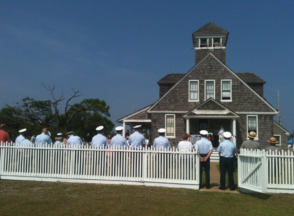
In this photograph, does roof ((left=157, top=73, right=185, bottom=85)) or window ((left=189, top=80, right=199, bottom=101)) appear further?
roof ((left=157, top=73, right=185, bottom=85))

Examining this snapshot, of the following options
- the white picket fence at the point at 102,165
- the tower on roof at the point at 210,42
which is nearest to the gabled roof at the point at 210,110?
the tower on roof at the point at 210,42

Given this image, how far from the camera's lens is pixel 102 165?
9750 mm

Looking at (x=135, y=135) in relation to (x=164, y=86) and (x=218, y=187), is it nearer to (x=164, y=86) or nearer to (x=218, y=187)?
(x=218, y=187)

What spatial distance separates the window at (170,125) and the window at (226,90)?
13.4 feet

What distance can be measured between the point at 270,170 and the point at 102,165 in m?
5.00

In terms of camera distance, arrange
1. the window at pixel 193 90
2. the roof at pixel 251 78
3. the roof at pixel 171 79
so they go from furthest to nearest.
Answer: the roof at pixel 171 79
the roof at pixel 251 78
the window at pixel 193 90

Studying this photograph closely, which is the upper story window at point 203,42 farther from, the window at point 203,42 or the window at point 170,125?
the window at point 170,125

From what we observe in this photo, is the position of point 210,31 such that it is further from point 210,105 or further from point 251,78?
point 210,105

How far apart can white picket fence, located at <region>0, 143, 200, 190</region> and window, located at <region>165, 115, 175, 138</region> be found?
1320 cm

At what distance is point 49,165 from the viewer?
10.1 meters

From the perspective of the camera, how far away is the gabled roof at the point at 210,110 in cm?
2150

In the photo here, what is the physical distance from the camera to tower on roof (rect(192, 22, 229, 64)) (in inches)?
1041

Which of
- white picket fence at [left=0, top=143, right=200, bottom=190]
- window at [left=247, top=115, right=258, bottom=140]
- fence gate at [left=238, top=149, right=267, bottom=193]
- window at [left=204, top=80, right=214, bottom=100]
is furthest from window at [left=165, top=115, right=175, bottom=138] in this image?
fence gate at [left=238, top=149, right=267, bottom=193]

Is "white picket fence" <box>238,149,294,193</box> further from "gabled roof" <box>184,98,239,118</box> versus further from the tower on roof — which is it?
the tower on roof
